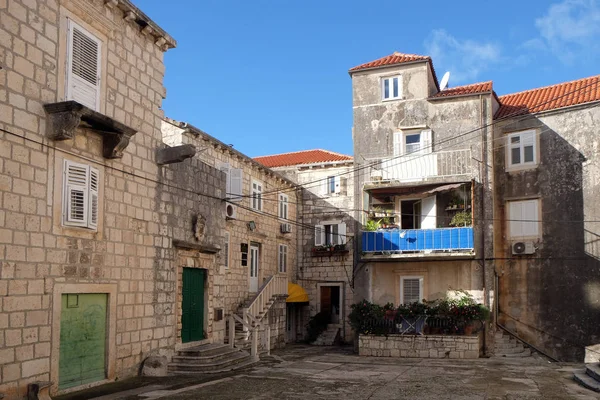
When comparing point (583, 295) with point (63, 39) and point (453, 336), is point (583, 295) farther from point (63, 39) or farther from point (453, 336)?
point (63, 39)

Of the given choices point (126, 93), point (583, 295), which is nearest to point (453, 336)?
point (583, 295)

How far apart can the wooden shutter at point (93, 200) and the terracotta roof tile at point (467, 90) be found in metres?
14.6

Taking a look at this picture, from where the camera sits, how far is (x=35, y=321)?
1001 centimetres

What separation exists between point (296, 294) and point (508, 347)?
10.1m

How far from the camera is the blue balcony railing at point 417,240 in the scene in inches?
Answer: 818

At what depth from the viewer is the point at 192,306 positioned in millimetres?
15602

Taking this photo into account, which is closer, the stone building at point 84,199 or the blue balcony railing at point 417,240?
the stone building at point 84,199

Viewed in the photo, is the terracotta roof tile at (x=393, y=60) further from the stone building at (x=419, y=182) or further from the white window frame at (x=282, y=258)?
the white window frame at (x=282, y=258)

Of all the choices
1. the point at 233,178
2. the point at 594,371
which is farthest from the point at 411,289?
the point at 594,371

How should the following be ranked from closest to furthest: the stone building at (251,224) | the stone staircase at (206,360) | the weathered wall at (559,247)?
1. the stone staircase at (206,360)
2. the weathered wall at (559,247)
3. the stone building at (251,224)

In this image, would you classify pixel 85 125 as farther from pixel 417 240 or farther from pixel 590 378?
pixel 417 240

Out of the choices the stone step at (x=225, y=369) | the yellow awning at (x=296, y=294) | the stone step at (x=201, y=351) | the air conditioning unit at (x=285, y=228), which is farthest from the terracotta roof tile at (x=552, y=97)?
the stone step at (x=201, y=351)

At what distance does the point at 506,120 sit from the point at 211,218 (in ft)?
40.4

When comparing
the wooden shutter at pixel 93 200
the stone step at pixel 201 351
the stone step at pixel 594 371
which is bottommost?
the stone step at pixel 594 371
